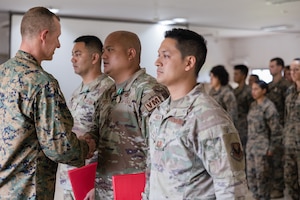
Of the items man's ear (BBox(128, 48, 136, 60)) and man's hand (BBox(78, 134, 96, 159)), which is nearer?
man's hand (BBox(78, 134, 96, 159))

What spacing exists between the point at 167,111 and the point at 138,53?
2.93 feet

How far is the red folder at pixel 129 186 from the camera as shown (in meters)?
2.30

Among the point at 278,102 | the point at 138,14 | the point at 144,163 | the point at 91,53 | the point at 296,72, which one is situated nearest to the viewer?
the point at 144,163

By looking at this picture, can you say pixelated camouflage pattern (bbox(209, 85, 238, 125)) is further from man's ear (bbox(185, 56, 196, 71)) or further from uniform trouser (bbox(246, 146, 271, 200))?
man's ear (bbox(185, 56, 196, 71))

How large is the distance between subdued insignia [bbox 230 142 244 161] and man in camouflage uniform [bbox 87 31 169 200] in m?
0.76

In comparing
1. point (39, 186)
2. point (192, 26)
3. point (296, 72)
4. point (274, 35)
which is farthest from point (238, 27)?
point (39, 186)

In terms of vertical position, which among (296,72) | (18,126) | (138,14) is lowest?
(18,126)

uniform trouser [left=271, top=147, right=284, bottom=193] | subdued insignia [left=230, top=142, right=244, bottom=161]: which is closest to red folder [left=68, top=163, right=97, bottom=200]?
subdued insignia [left=230, top=142, right=244, bottom=161]

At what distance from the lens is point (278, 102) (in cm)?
612

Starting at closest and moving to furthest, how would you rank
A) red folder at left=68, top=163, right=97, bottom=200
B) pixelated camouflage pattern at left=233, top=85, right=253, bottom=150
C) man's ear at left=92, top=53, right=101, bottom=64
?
1. red folder at left=68, top=163, right=97, bottom=200
2. man's ear at left=92, top=53, right=101, bottom=64
3. pixelated camouflage pattern at left=233, top=85, right=253, bottom=150

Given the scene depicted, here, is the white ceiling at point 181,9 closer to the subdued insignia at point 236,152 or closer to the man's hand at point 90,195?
the man's hand at point 90,195

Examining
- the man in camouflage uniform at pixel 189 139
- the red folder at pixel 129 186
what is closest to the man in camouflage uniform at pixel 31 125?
the red folder at pixel 129 186

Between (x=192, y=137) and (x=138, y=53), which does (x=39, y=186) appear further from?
(x=138, y=53)

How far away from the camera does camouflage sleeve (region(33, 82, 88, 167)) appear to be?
198 cm
